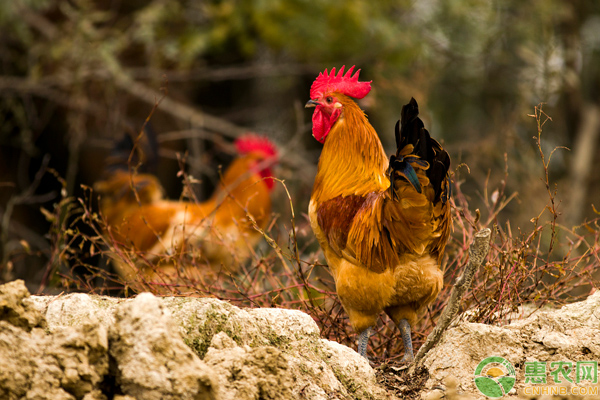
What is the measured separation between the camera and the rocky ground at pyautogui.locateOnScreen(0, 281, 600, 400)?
193 centimetres

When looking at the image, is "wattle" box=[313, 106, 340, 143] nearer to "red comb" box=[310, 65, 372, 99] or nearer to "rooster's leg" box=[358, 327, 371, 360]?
"red comb" box=[310, 65, 372, 99]

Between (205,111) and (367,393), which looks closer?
(367,393)

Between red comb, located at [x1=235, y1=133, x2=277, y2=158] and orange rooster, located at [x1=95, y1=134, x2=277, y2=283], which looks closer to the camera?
orange rooster, located at [x1=95, y1=134, x2=277, y2=283]

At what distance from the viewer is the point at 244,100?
416 inches

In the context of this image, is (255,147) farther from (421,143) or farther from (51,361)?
(51,361)

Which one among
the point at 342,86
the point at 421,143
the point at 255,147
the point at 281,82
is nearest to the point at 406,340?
the point at 421,143

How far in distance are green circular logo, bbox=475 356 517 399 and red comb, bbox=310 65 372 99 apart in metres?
1.60

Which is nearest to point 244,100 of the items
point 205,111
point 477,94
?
point 205,111

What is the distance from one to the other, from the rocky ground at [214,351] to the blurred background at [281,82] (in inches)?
152

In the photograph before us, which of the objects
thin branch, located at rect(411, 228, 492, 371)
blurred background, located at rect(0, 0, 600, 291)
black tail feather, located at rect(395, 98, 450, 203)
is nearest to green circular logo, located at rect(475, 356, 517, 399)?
thin branch, located at rect(411, 228, 492, 371)

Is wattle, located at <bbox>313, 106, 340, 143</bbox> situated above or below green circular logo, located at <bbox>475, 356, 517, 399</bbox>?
above

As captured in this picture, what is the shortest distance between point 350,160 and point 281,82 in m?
5.90

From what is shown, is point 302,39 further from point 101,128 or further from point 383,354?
point 383,354

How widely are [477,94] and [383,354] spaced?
8.66 meters
